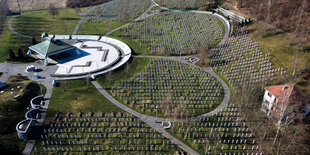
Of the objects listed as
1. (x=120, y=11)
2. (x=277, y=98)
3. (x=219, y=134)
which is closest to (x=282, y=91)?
(x=277, y=98)

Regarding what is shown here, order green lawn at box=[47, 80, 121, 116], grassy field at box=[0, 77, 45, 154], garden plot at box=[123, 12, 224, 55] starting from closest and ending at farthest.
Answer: grassy field at box=[0, 77, 45, 154]
green lawn at box=[47, 80, 121, 116]
garden plot at box=[123, 12, 224, 55]

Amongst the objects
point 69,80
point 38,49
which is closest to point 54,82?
point 69,80

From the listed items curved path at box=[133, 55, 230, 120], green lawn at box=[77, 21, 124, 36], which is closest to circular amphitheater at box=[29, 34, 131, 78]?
green lawn at box=[77, 21, 124, 36]

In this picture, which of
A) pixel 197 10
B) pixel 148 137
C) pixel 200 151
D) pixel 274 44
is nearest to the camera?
pixel 200 151

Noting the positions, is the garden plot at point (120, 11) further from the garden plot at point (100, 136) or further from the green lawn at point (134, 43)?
the garden plot at point (100, 136)

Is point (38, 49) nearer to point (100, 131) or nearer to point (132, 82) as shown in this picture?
point (132, 82)

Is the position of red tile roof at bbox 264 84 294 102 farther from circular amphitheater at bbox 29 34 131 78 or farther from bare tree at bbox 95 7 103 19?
bare tree at bbox 95 7 103 19

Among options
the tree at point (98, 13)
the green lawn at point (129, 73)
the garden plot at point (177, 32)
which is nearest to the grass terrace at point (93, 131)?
the green lawn at point (129, 73)
